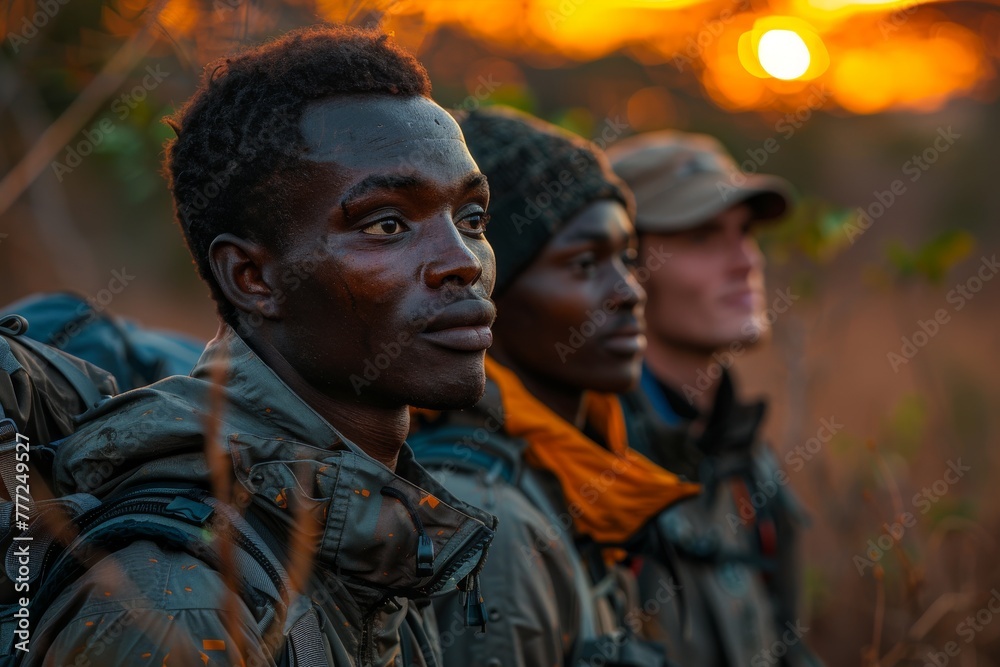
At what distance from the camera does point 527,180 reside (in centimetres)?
351

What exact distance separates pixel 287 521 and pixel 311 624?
0.17 meters

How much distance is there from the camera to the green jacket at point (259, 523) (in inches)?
62.2

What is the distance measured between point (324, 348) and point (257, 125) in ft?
1.37

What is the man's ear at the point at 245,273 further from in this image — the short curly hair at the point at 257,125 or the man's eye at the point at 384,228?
the man's eye at the point at 384,228

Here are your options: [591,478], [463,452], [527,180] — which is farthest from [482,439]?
[527,180]

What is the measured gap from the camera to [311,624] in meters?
1.74

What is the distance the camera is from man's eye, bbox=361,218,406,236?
201 centimetres

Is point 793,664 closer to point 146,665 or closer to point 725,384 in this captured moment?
point 725,384

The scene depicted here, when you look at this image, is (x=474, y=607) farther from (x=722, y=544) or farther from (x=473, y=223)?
(x=722, y=544)

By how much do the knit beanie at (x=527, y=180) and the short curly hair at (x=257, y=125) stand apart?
1301mm

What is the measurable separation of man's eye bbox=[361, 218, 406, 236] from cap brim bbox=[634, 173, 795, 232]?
307 cm

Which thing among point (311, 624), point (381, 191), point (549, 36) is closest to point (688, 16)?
point (549, 36)

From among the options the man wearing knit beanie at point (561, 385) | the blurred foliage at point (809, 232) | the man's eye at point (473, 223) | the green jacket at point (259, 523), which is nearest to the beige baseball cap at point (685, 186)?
the blurred foliage at point (809, 232)

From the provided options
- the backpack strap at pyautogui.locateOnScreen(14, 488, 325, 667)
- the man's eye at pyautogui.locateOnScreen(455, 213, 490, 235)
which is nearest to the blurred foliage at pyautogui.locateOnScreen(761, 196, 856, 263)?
the man's eye at pyautogui.locateOnScreen(455, 213, 490, 235)
